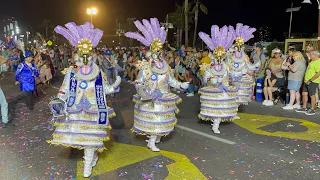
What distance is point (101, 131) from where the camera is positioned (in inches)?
173

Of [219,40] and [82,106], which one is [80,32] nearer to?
[82,106]

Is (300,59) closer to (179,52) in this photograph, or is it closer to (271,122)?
(271,122)

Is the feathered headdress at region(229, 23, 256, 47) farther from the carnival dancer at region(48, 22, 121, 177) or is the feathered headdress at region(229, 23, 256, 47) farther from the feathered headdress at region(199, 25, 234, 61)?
the carnival dancer at region(48, 22, 121, 177)

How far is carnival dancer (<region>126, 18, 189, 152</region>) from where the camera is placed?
17.2 feet

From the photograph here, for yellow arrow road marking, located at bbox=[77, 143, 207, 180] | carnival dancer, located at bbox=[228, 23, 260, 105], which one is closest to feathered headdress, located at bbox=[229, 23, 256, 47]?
carnival dancer, located at bbox=[228, 23, 260, 105]

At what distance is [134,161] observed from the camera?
16.8 feet

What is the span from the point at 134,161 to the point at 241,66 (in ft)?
13.4

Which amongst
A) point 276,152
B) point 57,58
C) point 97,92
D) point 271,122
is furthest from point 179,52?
point 57,58

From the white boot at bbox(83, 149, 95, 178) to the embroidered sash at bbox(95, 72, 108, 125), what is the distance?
1.46 ft

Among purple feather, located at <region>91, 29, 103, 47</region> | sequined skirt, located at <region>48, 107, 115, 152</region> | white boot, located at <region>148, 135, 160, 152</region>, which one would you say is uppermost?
purple feather, located at <region>91, 29, 103, 47</region>

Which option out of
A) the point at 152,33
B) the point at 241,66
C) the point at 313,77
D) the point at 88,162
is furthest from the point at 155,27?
the point at 313,77

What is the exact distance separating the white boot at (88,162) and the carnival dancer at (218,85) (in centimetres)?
292

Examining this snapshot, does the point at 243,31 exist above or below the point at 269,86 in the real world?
above

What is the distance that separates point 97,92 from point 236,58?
14.7 feet
